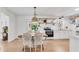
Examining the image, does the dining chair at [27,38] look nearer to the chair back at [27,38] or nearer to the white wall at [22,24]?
the chair back at [27,38]

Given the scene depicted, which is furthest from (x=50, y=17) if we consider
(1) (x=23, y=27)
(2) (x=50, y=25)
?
(1) (x=23, y=27)

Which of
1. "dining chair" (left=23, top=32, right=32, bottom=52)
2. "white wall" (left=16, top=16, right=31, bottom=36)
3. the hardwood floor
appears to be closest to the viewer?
"dining chair" (left=23, top=32, right=32, bottom=52)

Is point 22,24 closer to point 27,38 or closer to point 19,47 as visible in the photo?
point 19,47

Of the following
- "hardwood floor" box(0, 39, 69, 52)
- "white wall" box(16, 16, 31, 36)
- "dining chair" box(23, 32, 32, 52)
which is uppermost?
"white wall" box(16, 16, 31, 36)

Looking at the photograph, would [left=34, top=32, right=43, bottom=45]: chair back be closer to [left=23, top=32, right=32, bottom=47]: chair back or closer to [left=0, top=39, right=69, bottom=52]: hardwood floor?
[left=23, top=32, right=32, bottom=47]: chair back

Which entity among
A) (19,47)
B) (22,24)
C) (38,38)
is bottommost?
(19,47)

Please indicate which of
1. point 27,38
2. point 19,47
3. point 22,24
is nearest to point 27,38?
point 27,38

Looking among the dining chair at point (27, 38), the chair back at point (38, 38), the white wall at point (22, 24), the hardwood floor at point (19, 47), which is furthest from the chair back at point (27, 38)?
the white wall at point (22, 24)

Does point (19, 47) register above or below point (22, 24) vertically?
below

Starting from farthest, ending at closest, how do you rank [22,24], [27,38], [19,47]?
1. [22,24]
2. [19,47]
3. [27,38]

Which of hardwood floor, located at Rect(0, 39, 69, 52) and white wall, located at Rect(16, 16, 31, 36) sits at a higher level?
white wall, located at Rect(16, 16, 31, 36)

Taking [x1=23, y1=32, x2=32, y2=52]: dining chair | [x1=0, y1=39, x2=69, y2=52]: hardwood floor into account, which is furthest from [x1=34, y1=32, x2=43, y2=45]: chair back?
[x1=0, y1=39, x2=69, y2=52]: hardwood floor
